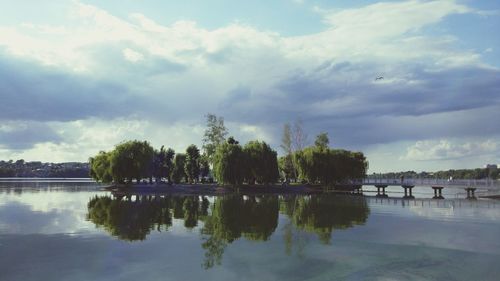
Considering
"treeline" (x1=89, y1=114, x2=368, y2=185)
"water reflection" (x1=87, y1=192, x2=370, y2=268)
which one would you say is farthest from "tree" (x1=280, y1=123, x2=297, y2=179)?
"water reflection" (x1=87, y1=192, x2=370, y2=268)

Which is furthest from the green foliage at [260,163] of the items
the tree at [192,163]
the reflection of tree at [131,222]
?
the reflection of tree at [131,222]

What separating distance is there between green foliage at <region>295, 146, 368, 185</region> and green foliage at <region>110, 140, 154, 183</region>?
34.6 m

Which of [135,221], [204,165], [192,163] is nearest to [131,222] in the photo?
[135,221]

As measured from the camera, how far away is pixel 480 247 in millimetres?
30188

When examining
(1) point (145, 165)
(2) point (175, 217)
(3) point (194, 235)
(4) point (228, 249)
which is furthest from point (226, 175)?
(4) point (228, 249)

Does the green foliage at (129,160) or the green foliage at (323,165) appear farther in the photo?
the green foliage at (323,165)

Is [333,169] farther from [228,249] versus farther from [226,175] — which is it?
[228,249]

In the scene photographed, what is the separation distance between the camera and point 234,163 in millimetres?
93688

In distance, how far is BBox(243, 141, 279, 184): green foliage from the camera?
96500 millimetres

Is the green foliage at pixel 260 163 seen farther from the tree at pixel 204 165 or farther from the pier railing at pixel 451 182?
the pier railing at pixel 451 182

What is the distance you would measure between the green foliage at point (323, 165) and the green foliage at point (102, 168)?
42931 millimetres

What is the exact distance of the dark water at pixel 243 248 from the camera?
2188 centimetres

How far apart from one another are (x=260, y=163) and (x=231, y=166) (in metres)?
6.92

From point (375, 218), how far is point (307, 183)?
61.2 metres
